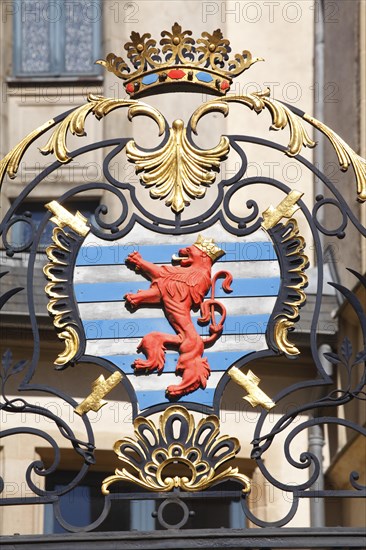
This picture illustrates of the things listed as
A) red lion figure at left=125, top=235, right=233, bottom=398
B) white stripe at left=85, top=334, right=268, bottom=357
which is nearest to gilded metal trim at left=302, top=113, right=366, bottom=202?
red lion figure at left=125, top=235, right=233, bottom=398

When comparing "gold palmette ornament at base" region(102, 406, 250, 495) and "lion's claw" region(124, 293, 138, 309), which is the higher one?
"lion's claw" region(124, 293, 138, 309)

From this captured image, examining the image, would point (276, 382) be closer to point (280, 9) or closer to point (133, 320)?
point (280, 9)

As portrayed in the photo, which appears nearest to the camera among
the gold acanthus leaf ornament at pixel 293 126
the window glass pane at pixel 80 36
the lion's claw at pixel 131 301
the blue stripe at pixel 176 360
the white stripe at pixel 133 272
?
the blue stripe at pixel 176 360

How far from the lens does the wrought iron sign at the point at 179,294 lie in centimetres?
1227

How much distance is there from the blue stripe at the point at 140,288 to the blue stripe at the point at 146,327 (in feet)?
0.44

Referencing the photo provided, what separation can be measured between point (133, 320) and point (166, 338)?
0.22m

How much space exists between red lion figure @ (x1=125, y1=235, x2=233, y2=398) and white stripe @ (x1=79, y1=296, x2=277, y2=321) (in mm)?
41

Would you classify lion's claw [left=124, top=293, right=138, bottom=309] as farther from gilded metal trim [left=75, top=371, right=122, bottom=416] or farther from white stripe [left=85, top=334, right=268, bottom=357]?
gilded metal trim [left=75, top=371, right=122, bottom=416]

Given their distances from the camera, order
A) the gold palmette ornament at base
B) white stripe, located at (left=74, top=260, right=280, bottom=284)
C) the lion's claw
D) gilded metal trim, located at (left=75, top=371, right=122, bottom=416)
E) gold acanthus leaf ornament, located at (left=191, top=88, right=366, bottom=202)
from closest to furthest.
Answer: the gold palmette ornament at base, gilded metal trim, located at (left=75, top=371, right=122, bottom=416), the lion's claw, white stripe, located at (left=74, top=260, right=280, bottom=284), gold acanthus leaf ornament, located at (left=191, top=88, right=366, bottom=202)

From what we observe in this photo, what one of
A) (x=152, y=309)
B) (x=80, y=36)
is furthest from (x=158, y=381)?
(x=80, y=36)

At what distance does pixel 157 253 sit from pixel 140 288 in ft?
0.76

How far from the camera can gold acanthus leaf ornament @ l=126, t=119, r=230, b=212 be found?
42.0 feet

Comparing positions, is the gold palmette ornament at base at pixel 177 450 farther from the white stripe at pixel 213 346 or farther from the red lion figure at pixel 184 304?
the white stripe at pixel 213 346

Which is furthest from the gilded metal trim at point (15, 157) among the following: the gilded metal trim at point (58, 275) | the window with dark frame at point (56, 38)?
the window with dark frame at point (56, 38)
